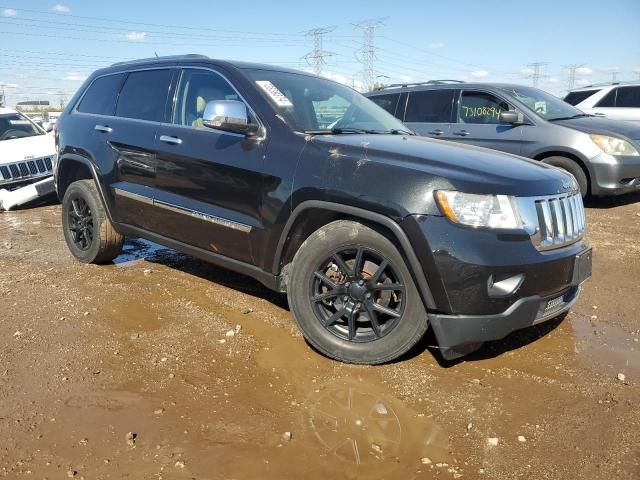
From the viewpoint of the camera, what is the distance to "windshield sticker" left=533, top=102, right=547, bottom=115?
7.62 meters

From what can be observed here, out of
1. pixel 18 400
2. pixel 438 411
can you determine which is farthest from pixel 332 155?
pixel 18 400

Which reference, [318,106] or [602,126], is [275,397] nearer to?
[318,106]

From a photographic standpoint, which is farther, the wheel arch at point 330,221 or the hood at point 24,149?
the hood at point 24,149

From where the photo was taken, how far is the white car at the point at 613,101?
11.0 meters

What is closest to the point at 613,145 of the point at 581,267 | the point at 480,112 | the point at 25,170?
the point at 480,112

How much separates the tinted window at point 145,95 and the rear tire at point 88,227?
813mm

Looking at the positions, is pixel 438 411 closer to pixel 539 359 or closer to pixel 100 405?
pixel 539 359

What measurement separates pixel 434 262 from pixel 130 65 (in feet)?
11.1

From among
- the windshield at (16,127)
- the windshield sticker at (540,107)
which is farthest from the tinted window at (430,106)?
the windshield at (16,127)

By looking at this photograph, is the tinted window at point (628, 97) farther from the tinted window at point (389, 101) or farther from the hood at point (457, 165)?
the hood at point (457, 165)

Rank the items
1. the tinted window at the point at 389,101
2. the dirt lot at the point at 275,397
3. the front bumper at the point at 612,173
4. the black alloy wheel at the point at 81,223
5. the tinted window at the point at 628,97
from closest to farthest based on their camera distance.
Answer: the dirt lot at the point at 275,397 < the black alloy wheel at the point at 81,223 < the front bumper at the point at 612,173 < the tinted window at the point at 389,101 < the tinted window at the point at 628,97

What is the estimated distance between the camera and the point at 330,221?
10.4 ft

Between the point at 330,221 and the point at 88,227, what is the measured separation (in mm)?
2795

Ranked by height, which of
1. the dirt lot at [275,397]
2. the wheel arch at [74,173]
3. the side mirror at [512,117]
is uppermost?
the side mirror at [512,117]
